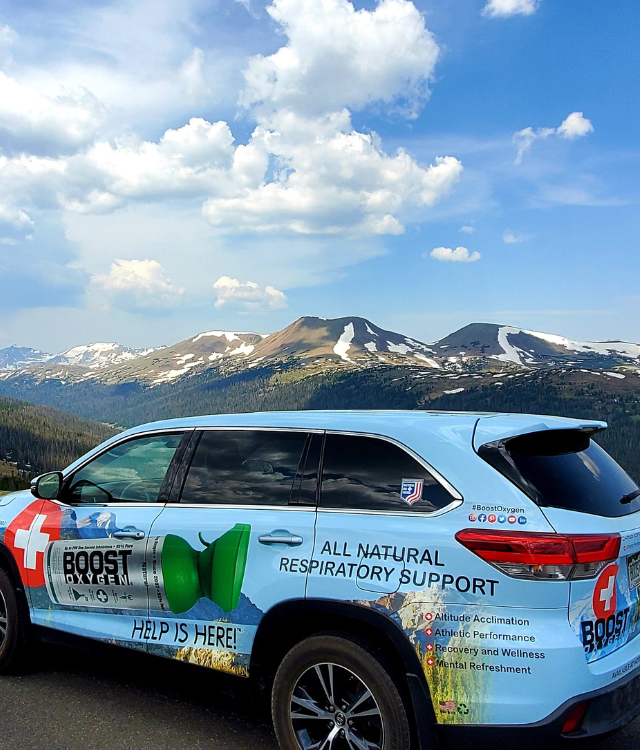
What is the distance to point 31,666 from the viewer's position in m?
5.22

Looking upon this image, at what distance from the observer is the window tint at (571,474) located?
328cm

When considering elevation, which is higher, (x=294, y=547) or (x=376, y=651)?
(x=294, y=547)

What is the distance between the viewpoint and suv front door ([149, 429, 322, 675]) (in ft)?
12.1

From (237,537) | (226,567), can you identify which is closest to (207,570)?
(226,567)

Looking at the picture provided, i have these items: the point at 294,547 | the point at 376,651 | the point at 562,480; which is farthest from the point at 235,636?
the point at 562,480

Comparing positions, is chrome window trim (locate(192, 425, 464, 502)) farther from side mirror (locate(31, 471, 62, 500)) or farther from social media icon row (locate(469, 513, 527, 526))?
side mirror (locate(31, 471, 62, 500))

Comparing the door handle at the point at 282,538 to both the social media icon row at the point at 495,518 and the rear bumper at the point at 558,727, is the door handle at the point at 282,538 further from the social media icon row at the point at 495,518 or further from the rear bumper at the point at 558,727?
the rear bumper at the point at 558,727

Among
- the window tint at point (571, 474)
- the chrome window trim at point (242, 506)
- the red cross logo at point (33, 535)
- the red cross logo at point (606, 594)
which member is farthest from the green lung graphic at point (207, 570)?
the red cross logo at point (606, 594)

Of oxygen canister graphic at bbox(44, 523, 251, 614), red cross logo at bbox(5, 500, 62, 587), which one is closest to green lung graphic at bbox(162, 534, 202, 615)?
oxygen canister graphic at bbox(44, 523, 251, 614)

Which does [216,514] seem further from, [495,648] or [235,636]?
[495,648]

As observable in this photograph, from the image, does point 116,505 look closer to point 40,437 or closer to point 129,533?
point 129,533

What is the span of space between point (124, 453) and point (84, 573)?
87 centimetres

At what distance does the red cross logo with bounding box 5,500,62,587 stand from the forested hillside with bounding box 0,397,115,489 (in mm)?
130688

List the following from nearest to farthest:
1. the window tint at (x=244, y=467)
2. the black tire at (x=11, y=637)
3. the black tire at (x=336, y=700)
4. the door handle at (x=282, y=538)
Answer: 1. the black tire at (x=336, y=700)
2. the door handle at (x=282, y=538)
3. the window tint at (x=244, y=467)
4. the black tire at (x=11, y=637)
